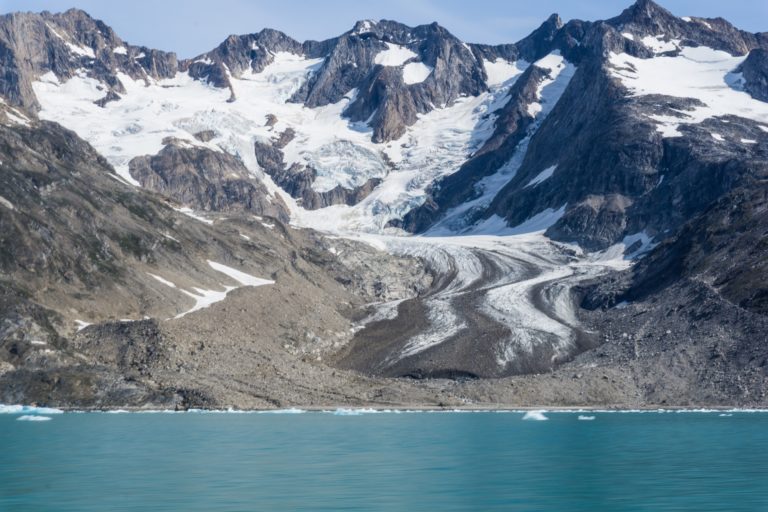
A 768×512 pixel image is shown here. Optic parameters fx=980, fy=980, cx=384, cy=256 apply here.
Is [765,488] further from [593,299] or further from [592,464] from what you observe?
[593,299]

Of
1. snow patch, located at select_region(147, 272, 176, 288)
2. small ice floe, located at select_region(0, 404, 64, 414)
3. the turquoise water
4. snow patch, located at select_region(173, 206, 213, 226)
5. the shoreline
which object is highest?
snow patch, located at select_region(173, 206, 213, 226)

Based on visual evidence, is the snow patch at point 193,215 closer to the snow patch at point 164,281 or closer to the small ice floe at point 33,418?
the snow patch at point 164,281

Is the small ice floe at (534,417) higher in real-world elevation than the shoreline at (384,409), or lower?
higher

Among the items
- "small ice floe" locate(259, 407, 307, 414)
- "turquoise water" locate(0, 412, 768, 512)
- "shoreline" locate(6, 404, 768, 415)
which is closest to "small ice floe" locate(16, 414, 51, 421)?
"turquoise water" locate(0, 412, 768, 512)

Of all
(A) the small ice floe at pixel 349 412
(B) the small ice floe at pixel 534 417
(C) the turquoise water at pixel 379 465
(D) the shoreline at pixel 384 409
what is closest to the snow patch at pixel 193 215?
(D) the shoreline at pixel 384 409

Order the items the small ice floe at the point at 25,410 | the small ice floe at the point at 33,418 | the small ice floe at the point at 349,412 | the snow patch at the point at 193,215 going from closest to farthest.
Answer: the small ice floe at the point at 33,418 < the small ice floe at the point at 25,410 < the small ice floe at the point at 349,412 < the snow patch at the point at 193,215

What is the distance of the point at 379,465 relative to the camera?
50.3m

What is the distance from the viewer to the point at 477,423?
82.6 metres

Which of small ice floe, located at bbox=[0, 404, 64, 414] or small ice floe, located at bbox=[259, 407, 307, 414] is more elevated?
small ice floe, located at bbox=[0, 404, 64, 414]

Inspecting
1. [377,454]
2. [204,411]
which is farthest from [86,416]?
[377,454]

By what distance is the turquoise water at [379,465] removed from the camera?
38.4 meters

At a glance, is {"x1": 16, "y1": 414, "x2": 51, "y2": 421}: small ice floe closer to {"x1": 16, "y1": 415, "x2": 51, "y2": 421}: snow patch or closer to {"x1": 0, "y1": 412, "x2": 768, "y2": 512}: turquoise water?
{"x1": 16, "y1": 415, "x2": 51, "y2": 421}: snow patch

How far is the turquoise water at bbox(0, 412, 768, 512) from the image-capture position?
38438 millimetres

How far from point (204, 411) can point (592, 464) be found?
2056 inches
